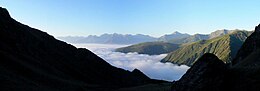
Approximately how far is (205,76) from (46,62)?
121m

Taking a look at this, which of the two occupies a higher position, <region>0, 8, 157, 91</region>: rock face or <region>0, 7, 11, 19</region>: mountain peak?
<region>0, 7, 11, 19</region>: mountain peak

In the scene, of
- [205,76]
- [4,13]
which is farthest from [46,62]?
[205,76]

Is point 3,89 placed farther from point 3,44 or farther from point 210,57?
point 3,44

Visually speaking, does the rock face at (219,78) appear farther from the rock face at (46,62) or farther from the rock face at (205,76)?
the rock face at (46,62)

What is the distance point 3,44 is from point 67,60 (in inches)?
2025

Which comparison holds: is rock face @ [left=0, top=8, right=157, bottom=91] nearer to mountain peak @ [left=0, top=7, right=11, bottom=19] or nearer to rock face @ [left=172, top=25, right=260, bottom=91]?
mountain peak @ [left=0, top=7, right=11, bottom=19]

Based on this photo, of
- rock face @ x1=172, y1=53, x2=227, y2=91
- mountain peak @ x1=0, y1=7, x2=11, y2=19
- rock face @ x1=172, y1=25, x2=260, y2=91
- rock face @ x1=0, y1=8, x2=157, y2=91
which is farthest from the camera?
mountain peak @ x1=0, y1=7, x2=11, y2=19

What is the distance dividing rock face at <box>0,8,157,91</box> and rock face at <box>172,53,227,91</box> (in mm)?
47580

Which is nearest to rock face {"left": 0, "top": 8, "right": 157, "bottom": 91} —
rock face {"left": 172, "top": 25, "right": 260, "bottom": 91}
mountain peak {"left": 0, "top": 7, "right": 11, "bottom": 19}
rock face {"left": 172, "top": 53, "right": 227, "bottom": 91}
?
mountain peak {"left": 0, "top": 7, "right": 11, "bottom": 19}

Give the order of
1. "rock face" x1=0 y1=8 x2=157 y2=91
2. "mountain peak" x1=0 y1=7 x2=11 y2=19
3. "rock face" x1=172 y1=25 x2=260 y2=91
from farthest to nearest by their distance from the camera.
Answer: "mountain peak" x1=0 y1=7 x2=11 y2=19 → "rock face" x1=0 y1=8 x2=157 y2=91 → "rock face" x1=172 y1=25 x2=260 y2=91

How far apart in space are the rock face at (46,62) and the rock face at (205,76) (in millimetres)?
47580

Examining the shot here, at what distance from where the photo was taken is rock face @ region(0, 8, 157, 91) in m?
106

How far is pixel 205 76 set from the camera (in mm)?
39281

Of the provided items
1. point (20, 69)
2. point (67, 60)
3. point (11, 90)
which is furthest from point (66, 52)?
point (11, 90)
